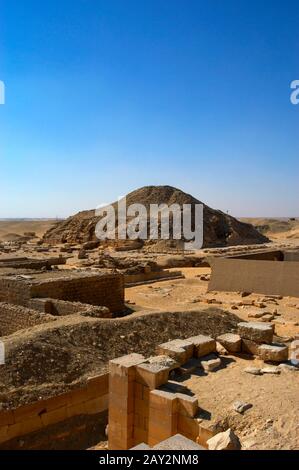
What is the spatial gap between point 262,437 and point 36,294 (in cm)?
883

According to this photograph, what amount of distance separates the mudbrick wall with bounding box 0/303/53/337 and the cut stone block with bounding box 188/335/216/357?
4.28 m

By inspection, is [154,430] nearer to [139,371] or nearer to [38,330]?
[139,371]

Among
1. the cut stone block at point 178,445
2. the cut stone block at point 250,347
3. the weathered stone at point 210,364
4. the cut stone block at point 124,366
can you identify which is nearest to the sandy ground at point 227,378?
the weathered stone at point 210,364

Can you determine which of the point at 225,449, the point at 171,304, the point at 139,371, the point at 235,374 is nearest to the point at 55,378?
the point at 139,371

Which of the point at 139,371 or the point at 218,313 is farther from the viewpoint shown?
the point at 218,313

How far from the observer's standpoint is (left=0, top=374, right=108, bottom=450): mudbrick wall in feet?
22.3

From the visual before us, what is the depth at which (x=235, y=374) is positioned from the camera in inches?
256

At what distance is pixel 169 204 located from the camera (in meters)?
54.6

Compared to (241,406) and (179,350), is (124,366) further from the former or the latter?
(241,406)

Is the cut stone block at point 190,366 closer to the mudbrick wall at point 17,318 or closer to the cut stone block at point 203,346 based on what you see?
the cut stone block at point 203,346

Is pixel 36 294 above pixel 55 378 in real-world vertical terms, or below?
above

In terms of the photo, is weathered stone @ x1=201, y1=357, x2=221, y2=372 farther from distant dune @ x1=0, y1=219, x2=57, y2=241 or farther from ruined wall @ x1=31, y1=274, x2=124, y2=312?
distant dune @ x1=0, y1=219, x2=57, y2=241

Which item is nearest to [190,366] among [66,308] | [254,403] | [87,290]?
[254,403]

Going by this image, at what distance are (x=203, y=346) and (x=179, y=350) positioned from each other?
0.60 meters
